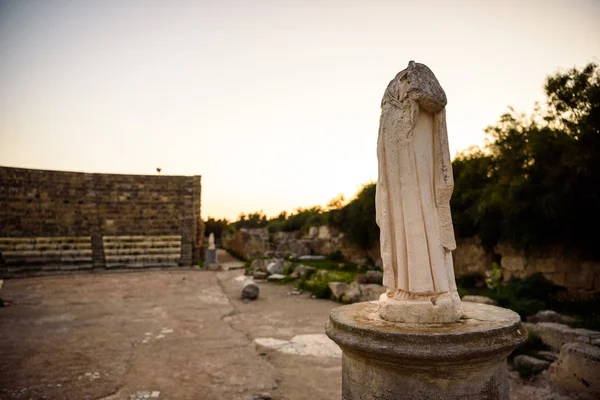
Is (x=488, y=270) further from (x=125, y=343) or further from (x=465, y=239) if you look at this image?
(x=125, y=343)

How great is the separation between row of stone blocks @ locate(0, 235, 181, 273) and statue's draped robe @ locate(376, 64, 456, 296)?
43.8ft

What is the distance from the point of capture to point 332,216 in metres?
18.0

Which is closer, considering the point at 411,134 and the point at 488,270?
the point at 411,134

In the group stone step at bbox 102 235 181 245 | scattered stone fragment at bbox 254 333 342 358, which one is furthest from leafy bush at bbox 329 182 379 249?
scattered stone fragment at bbox 254 333 342 358

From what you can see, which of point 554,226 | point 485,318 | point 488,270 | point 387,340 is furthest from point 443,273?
point 488,270

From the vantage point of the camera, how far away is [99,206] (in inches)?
642

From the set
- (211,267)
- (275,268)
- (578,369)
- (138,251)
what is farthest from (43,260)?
(578,369)

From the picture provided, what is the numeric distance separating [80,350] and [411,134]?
533 cm

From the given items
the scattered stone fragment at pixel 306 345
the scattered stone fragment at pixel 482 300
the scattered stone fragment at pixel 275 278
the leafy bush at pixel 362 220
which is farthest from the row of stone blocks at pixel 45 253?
the scattered stone fragment at pixel 482 300

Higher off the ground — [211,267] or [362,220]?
[362,220]

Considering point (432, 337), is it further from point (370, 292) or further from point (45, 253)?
point (45, 253)

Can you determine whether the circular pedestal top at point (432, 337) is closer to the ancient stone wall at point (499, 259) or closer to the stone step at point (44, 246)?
the ancient stone wall at point (499, 259)

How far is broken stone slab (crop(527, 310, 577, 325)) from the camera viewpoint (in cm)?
550

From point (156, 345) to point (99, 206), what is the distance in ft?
41.1
